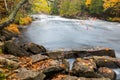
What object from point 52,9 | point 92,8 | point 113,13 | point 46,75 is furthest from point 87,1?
point 46,75

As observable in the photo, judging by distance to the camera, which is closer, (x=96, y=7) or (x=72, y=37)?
(x=72, y=37)

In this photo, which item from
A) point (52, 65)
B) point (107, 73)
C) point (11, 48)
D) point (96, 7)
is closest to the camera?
point (52, 65)

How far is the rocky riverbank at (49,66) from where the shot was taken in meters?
8.81

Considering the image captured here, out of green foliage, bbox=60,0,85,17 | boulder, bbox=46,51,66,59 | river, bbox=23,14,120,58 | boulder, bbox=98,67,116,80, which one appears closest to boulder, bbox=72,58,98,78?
boulder, bbox=98,67,116,80

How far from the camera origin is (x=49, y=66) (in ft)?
32.4

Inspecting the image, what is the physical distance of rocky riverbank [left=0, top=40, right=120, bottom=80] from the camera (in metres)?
8.81

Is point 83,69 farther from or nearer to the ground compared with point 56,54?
farther from the ground

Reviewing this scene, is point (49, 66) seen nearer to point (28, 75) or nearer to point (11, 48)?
point (28, 75)

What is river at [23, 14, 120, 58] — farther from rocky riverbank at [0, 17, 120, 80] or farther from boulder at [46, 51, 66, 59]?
boulder at [46, 51, 66, 59]

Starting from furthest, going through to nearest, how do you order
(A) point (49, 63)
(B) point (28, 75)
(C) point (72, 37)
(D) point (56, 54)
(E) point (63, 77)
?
(C) point (72, 37)
(D) point (56, 54)
(A) point (49, 63)
(E) point (63, 77)
(B) point (28, 75)

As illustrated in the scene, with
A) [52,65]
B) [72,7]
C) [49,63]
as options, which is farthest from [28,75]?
[72,7]

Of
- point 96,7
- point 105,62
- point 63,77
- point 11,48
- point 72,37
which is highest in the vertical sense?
point 11,48

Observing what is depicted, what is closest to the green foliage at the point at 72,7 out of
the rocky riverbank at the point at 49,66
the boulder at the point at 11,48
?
the rocky riverbank at the point at 49,66

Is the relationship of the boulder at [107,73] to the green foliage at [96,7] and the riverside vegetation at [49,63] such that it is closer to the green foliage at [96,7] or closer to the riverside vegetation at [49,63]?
the riverside vegetation at [49,63]
